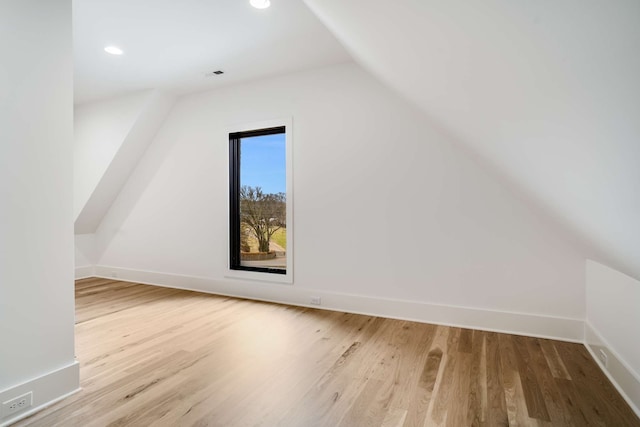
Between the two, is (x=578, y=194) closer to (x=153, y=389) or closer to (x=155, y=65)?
(x=153, y=389)

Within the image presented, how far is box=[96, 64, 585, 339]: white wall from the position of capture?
9.57ft

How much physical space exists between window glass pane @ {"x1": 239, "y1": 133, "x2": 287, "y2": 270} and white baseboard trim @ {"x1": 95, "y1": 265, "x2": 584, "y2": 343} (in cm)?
35

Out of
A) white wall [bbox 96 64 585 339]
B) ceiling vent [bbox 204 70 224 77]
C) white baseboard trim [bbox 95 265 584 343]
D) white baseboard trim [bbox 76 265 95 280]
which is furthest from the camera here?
white baseboard trim [bbox 76 265 95 280]

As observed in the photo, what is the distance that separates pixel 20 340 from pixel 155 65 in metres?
3.06

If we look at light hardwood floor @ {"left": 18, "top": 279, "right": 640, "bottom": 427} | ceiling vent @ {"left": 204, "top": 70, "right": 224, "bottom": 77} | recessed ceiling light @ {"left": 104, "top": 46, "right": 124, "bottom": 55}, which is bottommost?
light hardwood floor @ {"left": 18, "top": 279, "right": 640, "bottom": 427}

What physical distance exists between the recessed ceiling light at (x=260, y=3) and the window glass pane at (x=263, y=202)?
65.6 inches

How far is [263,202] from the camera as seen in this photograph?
4.30m

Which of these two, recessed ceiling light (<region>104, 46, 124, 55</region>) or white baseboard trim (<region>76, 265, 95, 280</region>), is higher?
recessed ceiling light (<region>104, 46, 124, 55</region>)

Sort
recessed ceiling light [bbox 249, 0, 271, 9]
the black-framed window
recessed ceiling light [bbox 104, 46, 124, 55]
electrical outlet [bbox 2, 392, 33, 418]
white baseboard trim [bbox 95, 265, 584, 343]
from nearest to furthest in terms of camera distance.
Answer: electrical outlet [bbox 2, 392, 33, 418] → recessed ceiling light [bbox 249, 0, 271, 9] → white baseboard trim [bbox 95, 265, 584, 343] → recessed ceiling light [bbox 104, 46, 124, 55] → the black-framed window

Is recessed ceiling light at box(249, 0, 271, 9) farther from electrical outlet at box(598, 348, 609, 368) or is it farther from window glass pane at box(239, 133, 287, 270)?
electrical outlet at box(598, 348, 609, 368)

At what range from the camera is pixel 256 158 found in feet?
14.2

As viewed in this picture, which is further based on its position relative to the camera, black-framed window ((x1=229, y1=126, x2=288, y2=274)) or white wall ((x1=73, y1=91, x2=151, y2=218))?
white wall ((x1=73, y1=91, x2=151, y2=218))

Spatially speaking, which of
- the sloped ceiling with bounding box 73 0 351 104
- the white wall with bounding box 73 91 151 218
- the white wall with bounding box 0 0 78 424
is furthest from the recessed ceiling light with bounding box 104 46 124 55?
the white wall with bounding box 0 0 78 424

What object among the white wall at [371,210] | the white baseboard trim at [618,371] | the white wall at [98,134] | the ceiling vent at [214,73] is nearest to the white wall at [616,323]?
the white baseboard trim at [618,371]
